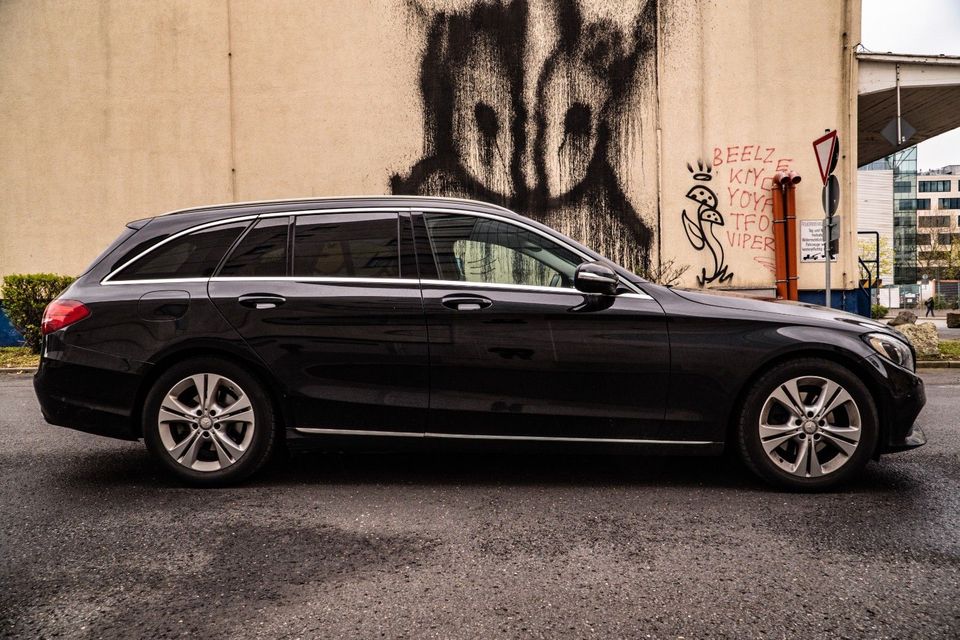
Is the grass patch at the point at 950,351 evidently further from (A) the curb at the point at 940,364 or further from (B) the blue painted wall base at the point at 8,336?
(B) the blue painted wall base at the point at 8,336

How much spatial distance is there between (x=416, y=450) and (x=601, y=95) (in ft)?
34.9

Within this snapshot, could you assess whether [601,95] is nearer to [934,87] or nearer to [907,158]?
[934,87]

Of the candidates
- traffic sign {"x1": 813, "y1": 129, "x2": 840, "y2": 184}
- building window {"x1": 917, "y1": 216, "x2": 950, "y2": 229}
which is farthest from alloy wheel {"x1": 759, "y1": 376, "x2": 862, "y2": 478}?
building window {"x1": 917, "y1": 216, "x2": 950, "y2": 229}

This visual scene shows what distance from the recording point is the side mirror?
11.9ft

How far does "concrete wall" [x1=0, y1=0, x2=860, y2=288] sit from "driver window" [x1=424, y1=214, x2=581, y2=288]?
909 centimetres

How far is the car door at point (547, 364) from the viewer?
368 centimetres

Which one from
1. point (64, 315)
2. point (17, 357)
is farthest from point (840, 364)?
point (17, 357)

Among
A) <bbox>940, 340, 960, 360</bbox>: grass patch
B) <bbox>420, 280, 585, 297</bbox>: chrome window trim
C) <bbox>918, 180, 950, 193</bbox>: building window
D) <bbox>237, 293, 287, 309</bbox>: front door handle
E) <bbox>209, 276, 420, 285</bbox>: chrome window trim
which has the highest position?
<bbox>918, 180, 950, 193</bbox>: building window

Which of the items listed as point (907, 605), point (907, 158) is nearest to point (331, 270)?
point (907, 605)

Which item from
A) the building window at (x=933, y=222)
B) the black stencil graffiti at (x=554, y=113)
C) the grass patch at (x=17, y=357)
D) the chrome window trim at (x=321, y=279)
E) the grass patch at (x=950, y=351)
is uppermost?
the building window at (x=933, y=222)

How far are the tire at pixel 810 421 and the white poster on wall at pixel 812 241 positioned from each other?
7573 mm

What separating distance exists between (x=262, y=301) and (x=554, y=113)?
10174 mm

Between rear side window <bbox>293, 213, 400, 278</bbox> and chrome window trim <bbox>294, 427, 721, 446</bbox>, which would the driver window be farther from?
chrome window trim <bbox>294, 427, 721, 446</bbox>

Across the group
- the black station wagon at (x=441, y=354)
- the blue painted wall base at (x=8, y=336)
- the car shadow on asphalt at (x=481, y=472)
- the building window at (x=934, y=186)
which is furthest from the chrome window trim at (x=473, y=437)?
the building window at (x=934, y=186)
